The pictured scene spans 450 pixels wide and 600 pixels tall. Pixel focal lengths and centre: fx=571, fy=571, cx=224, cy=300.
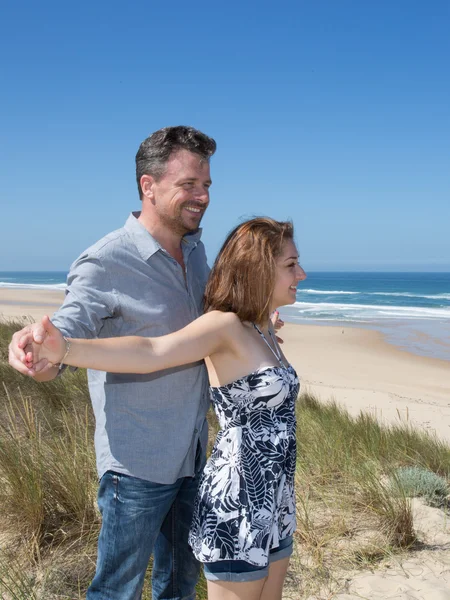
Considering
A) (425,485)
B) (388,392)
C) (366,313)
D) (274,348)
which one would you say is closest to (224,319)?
(274,348)

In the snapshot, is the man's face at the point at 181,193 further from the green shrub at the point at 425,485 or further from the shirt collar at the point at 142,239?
the green shrub at the point at 425,485

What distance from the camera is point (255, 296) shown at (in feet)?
6.81

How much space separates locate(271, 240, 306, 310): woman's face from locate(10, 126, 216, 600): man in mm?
351

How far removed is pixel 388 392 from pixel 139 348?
10.1 m

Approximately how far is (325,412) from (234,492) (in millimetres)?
4697

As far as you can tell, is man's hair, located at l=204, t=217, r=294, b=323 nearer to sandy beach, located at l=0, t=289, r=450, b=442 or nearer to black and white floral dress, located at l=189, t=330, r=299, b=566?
black and white floral dress, located at l=189, t=330, r=299, b=566

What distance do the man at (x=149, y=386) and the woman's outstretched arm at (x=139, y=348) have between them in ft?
0.46

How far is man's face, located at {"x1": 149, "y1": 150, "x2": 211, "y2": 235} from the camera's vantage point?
2240 mm

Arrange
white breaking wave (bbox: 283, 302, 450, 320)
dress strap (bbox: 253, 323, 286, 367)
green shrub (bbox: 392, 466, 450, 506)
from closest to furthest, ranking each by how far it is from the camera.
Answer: dress strap (bbox: 253, 323, 286, 367), green shrub (bbox: 392, 466, 450, 506), white breaking wave (bbox: 283, 302, 450, 320)

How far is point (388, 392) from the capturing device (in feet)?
36.9

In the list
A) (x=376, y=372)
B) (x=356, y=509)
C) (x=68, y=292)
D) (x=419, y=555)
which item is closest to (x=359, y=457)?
(x=356, y=509)

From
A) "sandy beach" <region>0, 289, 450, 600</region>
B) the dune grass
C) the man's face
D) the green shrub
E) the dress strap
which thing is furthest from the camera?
the green shrub


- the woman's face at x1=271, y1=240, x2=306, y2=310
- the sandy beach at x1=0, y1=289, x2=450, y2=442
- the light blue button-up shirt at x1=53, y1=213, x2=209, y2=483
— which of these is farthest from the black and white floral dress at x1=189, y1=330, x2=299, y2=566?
the sandy beach at x1=0, y1=289, x2=450, y2=442

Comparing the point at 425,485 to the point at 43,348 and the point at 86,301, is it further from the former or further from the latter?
the point at 43,348
